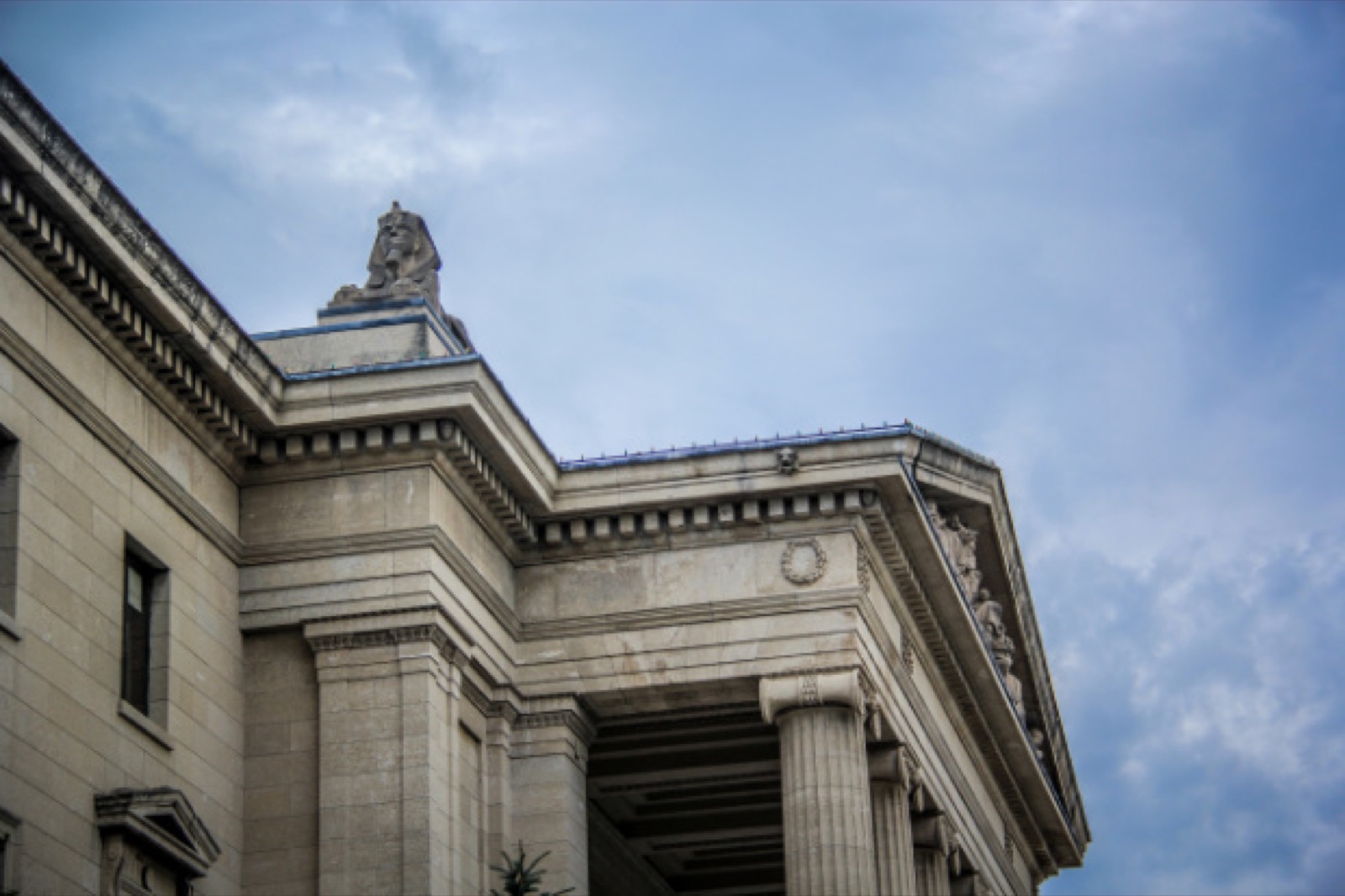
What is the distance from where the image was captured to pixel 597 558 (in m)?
40.2

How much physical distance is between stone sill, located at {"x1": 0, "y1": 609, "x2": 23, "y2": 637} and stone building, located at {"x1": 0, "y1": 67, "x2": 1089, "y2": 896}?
0.26 feet

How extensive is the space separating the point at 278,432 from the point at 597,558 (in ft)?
18.3

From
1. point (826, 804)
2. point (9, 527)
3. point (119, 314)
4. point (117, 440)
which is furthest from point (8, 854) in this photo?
point (826, 804)

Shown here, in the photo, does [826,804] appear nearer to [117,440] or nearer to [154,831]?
[154,831]

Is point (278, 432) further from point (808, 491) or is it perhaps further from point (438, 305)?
point (808, 491)

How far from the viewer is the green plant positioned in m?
33.7

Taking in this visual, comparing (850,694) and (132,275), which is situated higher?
(132,275)

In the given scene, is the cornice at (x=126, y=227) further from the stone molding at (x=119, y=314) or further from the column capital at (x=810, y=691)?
the column capital at (x=810, y=691)

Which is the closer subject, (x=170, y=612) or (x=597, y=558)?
(x=170, y=612)

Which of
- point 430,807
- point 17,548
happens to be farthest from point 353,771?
point 17,548

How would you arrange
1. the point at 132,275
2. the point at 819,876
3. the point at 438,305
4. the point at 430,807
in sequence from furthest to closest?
the point at 438,305 → the point at 819,876 → the point at 430,807 → the point at 132,275

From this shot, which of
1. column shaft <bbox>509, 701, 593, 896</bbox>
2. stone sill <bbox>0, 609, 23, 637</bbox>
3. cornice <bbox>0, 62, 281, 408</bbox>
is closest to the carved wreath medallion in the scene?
column shaft <bbox>509, 701, 593, 896</bbox>

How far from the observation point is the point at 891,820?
42469mm

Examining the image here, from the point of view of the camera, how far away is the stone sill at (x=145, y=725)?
107ft
